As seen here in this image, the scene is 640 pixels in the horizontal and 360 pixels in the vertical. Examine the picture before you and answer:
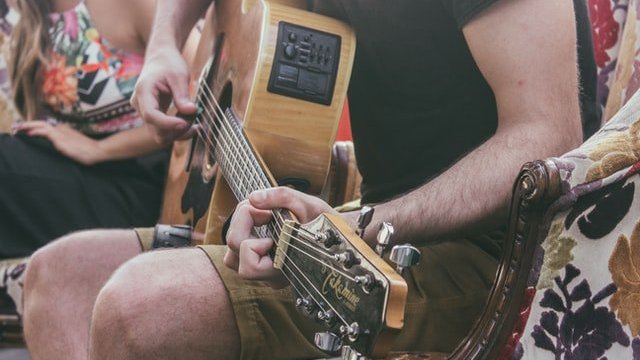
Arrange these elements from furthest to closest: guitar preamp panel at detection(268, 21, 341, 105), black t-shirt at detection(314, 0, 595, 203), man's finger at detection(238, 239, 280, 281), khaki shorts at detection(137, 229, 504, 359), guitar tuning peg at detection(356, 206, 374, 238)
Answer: guitar preamp panel at detection(268, 21, 341, 105), black t-shirt at detection(314, 0, 595, 203), khaki shorts at detection(137, 229, 504, 359), man's finger at detection(238, 239, 280, 281), guitar tuning peg at detection(356, 206, 374, 238)

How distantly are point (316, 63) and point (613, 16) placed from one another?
0.57 m

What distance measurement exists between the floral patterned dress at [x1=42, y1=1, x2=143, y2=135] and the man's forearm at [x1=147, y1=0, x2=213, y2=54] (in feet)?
1.80

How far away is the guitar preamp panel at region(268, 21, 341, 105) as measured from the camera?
56.7 inches

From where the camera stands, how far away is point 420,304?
125 centimetres

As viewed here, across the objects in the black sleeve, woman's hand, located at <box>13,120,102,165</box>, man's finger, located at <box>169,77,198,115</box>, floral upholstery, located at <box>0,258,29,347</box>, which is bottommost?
floral upholstery, located at <box>0,258,29,347</box>

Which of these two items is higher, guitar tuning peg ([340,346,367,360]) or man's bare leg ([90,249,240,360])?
guitar tuning peg ([340,346,367,360])

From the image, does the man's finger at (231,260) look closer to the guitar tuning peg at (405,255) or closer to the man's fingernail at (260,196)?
the man's fingernail at (260,196)

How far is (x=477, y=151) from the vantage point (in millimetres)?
1168

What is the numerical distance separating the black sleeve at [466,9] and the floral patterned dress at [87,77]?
1.45 m

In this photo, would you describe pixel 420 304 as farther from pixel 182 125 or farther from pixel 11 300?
pixel 11 300

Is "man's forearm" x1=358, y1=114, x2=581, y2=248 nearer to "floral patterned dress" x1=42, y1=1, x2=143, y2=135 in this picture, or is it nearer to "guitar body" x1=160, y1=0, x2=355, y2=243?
"guitar body" x1=160, y1=0, x2=355, y2=243

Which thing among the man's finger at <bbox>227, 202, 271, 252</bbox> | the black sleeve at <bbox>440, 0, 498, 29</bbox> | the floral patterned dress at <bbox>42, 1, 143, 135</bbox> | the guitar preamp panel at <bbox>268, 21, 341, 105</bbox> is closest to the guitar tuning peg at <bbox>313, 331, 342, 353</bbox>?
the man's finger at <bbox>227, 202, 271, 252</bbox>

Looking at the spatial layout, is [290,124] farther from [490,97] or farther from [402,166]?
[490,97]

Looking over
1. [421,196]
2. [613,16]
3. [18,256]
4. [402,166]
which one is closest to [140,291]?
[421,196]
